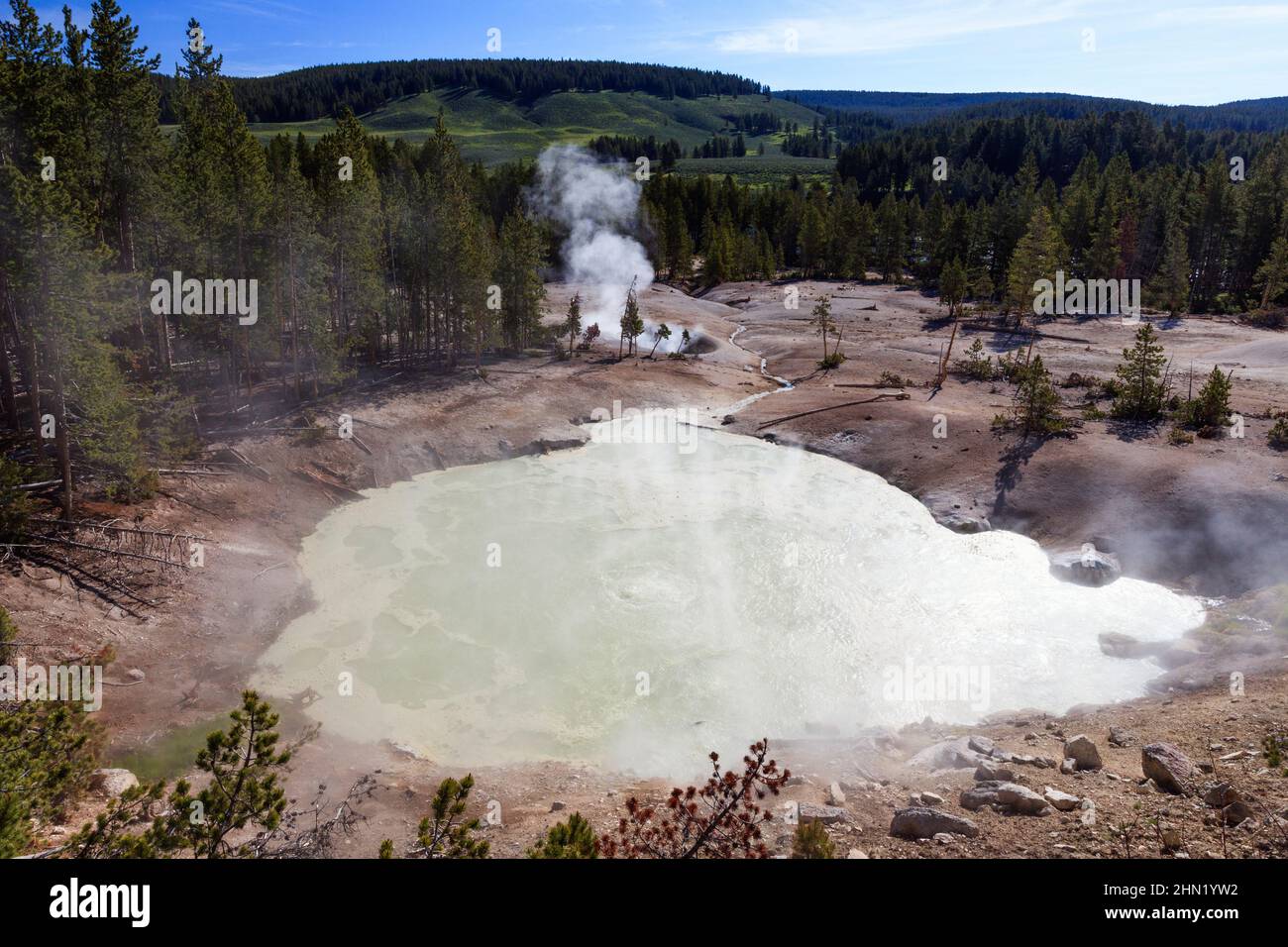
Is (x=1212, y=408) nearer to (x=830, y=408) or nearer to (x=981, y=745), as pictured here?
(x=830, y=408)

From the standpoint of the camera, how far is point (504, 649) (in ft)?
69.9

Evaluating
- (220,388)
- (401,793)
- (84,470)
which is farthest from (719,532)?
(220,388)

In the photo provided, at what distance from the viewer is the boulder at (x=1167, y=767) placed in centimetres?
1302

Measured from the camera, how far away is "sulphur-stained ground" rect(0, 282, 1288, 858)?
42.9ft

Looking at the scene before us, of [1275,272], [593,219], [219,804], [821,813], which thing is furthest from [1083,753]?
[593,219]

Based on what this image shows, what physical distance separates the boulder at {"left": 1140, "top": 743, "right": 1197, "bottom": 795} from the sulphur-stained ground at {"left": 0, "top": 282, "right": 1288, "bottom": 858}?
188 mm

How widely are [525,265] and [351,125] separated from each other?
1387cm

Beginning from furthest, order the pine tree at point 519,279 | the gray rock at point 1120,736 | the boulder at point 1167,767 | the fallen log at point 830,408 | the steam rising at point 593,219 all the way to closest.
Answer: the steam rising at point 593,219
the pine tree at point 519,279
the fallen log at point 830,408
the gray rock at point 1120,736
the boulder at point 1167,767

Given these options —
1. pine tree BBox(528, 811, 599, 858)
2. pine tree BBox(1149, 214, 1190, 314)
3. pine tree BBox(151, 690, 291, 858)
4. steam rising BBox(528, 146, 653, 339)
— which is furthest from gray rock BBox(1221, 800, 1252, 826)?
pine tree BBox(1149, 214, 1190, 314)

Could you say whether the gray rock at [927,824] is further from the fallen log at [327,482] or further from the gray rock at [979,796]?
the fallen log at [327,482]

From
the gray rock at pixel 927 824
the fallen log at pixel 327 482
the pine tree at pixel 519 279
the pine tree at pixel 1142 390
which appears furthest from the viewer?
the pine tree at pixel 519 279

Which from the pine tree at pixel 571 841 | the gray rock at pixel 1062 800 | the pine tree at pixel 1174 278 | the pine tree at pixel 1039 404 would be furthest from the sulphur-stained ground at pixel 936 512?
the pine tree at pixel 1174 278

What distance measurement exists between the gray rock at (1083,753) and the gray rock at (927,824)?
402 cm

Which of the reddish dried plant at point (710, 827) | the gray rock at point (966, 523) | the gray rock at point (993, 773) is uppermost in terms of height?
the reddish dried plant at point (710, 827)
